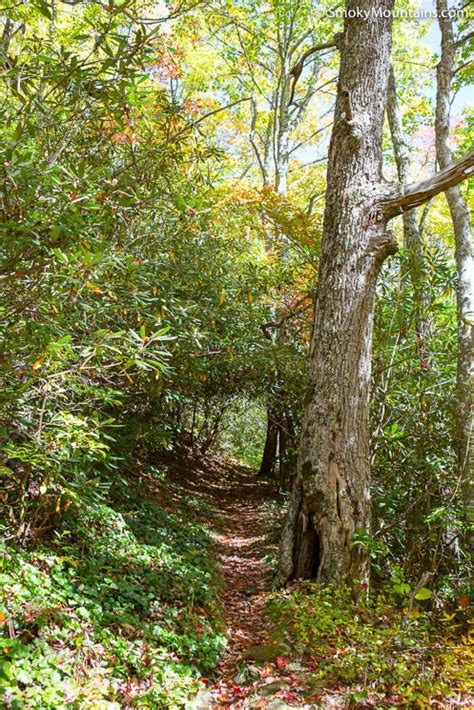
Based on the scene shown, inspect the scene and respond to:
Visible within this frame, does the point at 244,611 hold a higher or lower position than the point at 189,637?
lower

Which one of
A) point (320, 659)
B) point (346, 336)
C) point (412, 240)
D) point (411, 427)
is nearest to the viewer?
point (320, 659)

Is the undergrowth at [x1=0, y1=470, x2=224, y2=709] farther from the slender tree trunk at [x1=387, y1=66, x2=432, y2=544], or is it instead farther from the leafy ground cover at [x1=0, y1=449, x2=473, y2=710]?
the slender tree trunk at [x1=387, y1=66, x2=432, y2=544]

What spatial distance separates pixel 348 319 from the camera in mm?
4555

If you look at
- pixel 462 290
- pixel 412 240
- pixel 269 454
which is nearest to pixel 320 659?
pixel 462 290

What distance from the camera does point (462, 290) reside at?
5.73 meters

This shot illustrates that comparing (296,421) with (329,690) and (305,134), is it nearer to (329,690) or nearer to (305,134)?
(329,690)

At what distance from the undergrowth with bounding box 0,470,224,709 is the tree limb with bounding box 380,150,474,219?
3.77m

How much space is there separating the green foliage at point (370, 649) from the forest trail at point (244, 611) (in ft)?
0.50

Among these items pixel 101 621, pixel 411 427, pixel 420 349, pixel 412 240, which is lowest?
pixel 101 621

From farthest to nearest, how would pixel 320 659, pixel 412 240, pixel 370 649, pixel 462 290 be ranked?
1. pixel 412 240
2. pixel 462 290
3. pixel 320 659
4. pixel 370 649

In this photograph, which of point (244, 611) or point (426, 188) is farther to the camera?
point (244, 611)

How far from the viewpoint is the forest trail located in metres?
3.21

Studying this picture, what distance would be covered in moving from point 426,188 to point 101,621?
414cm

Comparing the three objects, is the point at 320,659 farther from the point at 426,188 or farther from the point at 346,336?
the point at 426,188
